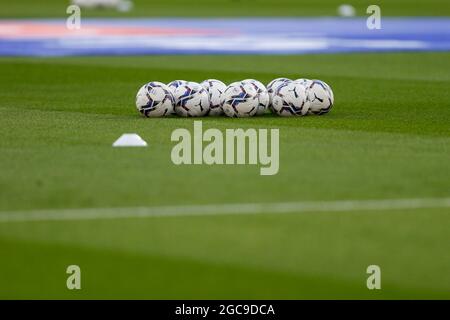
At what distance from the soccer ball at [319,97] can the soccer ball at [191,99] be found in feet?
4.18

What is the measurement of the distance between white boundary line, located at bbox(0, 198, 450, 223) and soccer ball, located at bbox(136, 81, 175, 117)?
5614mm

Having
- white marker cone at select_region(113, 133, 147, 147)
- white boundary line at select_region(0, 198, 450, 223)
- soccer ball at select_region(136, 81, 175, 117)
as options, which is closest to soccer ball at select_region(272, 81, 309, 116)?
soccer ball at select_region(136, 81, 175, 117)

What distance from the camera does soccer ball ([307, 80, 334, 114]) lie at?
16.0 meters

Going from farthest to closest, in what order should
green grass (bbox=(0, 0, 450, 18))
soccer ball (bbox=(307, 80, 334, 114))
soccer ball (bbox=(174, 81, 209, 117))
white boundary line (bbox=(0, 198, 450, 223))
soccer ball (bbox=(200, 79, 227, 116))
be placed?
green grass (bbox=(0, 0, 450, 18)), soccer ball (bbox=(307, 80, 334, 114)), soccer ball (bbox=(200, 79, 227, 116)), soccer ball (bbox=(174, 81, 209, 117)), white boundary line (bbox=(0, 198, 450, 223))

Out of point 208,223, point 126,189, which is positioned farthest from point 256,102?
point 208,223

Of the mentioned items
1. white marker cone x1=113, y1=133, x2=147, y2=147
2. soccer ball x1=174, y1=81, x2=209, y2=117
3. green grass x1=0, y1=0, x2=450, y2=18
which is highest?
green grass x1=0, y1=0, x2=450, y2=18

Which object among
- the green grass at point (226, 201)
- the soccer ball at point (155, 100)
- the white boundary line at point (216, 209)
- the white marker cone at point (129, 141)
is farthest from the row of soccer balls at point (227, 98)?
the white boundary line at point (216, 209)

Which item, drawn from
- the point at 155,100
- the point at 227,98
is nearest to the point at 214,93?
the point at 227,98

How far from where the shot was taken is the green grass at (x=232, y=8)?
4434cm

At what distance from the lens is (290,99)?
52.5ft

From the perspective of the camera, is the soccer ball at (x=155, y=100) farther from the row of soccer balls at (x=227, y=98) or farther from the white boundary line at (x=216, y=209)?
the white boundary line at (x=216, y=209)

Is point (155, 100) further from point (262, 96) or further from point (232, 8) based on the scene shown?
point (232, 8)

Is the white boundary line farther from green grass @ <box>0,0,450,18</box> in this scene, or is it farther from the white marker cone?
green grass @ <box>0,0,450,18</box>

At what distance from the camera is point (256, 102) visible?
15891 mm
